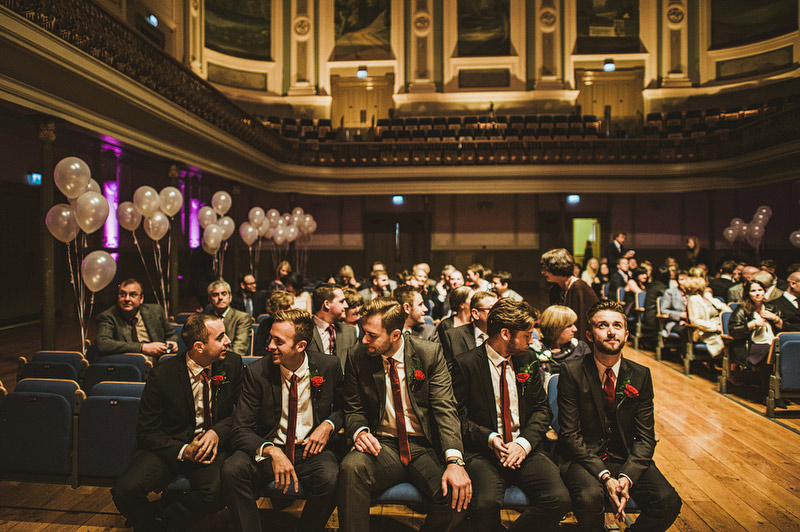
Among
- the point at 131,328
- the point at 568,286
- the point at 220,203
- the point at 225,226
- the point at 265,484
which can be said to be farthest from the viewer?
the point at 220,203

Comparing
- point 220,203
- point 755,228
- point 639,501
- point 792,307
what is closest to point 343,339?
point 639,501

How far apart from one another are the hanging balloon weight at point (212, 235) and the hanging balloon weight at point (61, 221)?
7.42ft

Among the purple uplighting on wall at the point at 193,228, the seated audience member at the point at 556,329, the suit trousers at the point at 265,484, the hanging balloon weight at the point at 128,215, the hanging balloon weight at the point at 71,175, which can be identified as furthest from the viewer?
the purple uplighting on wall at the point at 193,228

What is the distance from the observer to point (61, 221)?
4.56 meters

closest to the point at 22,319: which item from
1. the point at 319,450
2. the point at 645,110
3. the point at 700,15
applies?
the point at 319,450

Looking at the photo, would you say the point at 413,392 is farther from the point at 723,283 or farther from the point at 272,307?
the point at 723,283

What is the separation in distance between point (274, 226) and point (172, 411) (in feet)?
26.1

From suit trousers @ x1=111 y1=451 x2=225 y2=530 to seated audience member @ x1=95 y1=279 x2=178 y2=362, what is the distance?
5.32ft

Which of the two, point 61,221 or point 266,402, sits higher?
point 61,221

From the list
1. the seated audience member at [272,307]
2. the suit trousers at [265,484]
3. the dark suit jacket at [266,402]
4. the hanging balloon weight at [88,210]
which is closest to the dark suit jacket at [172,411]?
the dark suit jacket at [266,402]

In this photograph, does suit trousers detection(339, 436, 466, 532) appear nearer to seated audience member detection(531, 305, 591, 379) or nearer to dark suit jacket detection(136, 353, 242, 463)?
dark suit jacket detection(136, 353, 242, 463)

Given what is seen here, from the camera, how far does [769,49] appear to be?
1382 centimetres

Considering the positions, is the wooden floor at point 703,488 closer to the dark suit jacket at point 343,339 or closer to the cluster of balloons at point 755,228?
the dark suit jacket at point 343,339

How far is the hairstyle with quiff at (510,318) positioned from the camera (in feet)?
7.57
